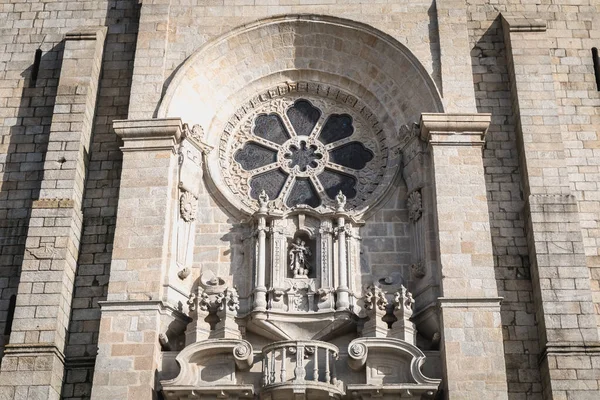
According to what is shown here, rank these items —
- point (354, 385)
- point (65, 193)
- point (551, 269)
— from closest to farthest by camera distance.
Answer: point (354, 385) → point (551, 269) → point (65, 193)

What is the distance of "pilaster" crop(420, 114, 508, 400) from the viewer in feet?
50.2

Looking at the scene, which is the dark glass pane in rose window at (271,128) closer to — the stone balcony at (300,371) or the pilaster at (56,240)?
the pilaster at (56,240)

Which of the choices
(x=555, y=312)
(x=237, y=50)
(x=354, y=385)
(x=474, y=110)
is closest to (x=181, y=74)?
(x=237, y=50)

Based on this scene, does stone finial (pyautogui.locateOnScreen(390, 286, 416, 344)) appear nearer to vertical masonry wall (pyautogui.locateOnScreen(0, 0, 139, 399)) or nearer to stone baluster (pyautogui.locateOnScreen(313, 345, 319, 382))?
stone baluster (pyautogui.locateOnScreen(313, 345, 319, 382))

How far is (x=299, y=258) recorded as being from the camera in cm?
1744

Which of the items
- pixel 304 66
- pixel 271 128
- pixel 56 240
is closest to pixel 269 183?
pixel 271 128

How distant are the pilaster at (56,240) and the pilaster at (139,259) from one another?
828 mm

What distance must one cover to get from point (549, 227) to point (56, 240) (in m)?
8.43

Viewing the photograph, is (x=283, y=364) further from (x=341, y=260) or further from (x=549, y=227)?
(x=549, y=227)

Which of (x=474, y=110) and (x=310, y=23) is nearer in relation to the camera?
(x=474, y=110)

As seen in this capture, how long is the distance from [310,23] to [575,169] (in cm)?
582

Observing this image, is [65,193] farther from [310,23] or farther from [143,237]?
[310,23]

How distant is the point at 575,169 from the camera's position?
18.0 m

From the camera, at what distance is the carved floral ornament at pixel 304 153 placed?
61.1ft
